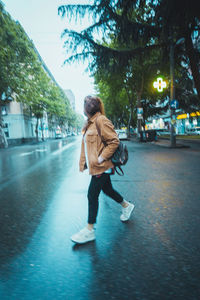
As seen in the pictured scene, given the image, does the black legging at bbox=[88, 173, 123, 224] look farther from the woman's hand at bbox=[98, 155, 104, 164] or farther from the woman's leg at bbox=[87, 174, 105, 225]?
the woman's hand at bbox=[98, 155, 104, 164]

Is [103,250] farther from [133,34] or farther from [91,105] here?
[133,34]

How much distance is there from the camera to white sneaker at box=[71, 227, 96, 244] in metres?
2.97

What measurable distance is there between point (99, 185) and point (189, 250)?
3.97 feet

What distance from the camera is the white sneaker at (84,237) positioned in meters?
2.97

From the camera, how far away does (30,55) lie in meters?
25.1

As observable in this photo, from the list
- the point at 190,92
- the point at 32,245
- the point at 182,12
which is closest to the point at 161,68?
the point at 182,12

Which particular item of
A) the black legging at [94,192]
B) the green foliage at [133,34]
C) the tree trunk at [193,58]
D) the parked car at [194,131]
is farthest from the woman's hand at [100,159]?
the parked car at [194,131]

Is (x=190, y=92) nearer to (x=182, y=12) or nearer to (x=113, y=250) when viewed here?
(x=182, y=12)

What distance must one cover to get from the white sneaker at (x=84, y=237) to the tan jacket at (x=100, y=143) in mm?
732

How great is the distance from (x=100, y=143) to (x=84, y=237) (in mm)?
1138

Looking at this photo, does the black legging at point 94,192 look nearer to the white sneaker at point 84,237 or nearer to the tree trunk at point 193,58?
the white sneaker at point 84,237

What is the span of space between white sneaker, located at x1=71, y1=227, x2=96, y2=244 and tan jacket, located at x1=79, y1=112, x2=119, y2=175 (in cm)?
73

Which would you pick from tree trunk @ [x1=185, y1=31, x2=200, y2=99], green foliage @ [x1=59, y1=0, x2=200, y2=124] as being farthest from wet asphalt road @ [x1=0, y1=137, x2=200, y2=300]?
tree trunk @ [x1=185, y1=31, x2=200, y2=99]

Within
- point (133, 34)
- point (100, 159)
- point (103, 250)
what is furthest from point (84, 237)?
point (133, 34)
